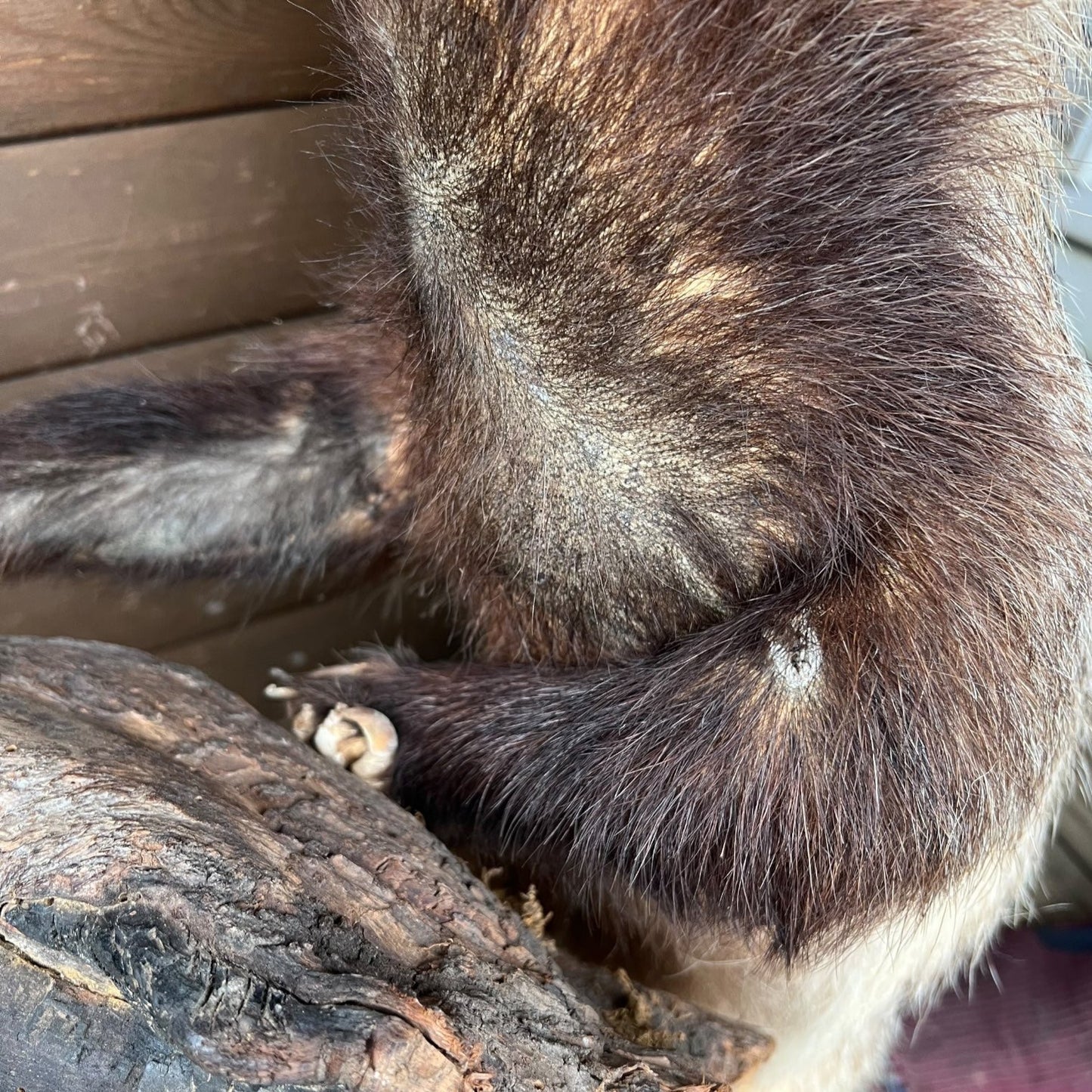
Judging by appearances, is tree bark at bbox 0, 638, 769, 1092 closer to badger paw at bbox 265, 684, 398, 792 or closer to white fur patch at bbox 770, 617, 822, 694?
badger paw at bbox 265, 684, 398, 792

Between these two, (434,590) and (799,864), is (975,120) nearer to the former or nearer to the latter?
(799,864)

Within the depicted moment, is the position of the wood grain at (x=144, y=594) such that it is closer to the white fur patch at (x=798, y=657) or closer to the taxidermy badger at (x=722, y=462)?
the taxidermy badger at (x=722, y=462)

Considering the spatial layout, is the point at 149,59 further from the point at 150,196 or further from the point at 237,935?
the point at 237,935

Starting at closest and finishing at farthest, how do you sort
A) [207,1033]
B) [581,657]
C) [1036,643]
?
[207,1033] → [1036,643] → [581,657]

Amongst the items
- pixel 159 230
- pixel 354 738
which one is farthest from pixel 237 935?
pixel 159 230

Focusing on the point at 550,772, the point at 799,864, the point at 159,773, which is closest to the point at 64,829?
the point at 159,773

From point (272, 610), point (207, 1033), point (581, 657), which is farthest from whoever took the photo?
point (272, 610)
